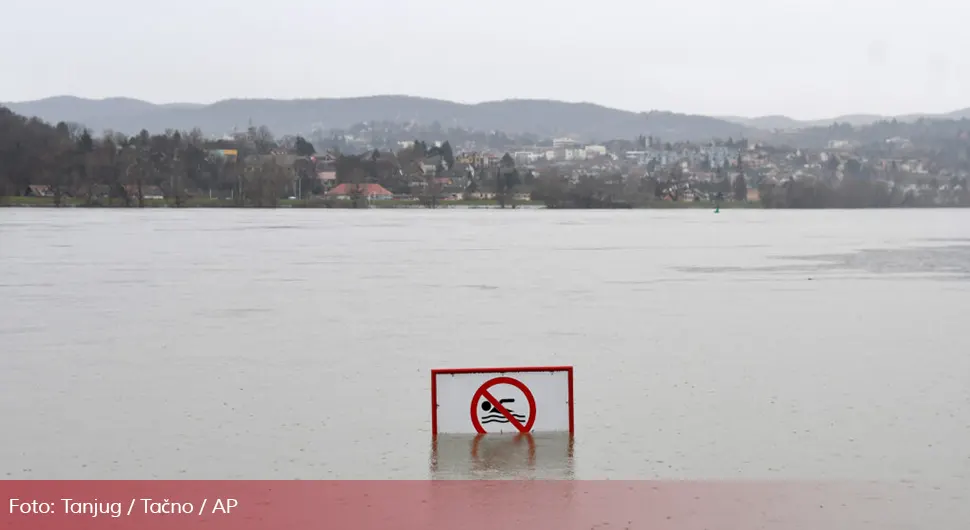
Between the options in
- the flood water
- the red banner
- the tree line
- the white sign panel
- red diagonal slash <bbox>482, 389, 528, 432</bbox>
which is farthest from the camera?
the tree line

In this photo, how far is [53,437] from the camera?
12.6m

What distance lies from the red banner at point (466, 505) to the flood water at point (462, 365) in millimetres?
497

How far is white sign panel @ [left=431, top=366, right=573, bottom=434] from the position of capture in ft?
38.8

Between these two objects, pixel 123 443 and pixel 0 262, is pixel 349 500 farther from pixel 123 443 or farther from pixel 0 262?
pixel 0 262

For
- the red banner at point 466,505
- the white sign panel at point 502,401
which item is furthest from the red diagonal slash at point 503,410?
the red banner at point 466,505

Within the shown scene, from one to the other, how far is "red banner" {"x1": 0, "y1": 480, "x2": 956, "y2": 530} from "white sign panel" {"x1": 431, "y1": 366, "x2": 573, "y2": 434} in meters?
1.53

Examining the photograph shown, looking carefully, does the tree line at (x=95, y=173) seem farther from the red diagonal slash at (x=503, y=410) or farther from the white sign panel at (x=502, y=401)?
the red diagonal slash at (x=503, y=410)

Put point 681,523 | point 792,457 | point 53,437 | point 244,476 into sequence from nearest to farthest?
1. point 681,523
2. point 244,476
3. point 792,457
4. point 53,437

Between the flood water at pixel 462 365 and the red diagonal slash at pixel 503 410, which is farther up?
the red diagonal slash at pixel 503 410

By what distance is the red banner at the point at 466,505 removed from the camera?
9.09 m

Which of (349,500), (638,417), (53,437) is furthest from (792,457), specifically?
(53,437)

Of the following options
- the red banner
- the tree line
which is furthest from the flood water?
the tree line

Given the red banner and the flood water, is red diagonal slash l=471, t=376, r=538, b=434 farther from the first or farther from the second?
the red banner

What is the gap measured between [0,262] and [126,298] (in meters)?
15.3
